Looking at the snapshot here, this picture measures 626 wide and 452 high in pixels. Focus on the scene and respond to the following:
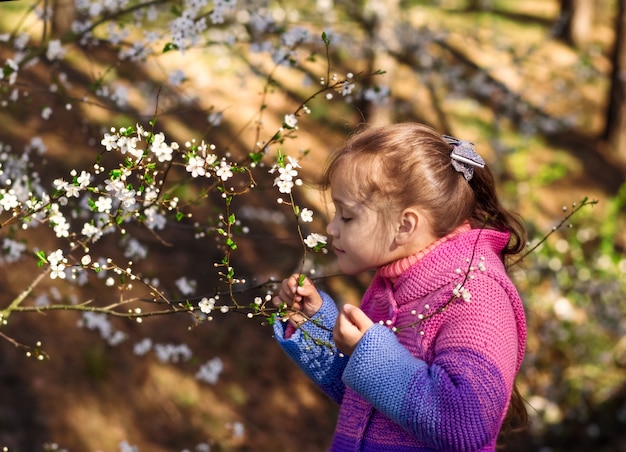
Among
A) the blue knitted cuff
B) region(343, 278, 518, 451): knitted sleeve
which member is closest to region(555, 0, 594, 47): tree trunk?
region(343, 278, 518, 451): knitted sleeve

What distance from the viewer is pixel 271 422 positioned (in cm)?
607

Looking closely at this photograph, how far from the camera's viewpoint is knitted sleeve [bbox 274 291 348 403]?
230 centimetres

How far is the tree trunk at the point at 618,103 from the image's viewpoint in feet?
37.8

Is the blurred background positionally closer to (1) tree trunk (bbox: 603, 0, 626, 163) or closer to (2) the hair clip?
(1) tree trunk (bbox: 603, 0, 626, 163)

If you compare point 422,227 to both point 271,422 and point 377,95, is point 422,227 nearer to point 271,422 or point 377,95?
point 377,95

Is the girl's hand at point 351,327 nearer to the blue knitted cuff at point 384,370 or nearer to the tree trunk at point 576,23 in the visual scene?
the blue knitted cuff at point 384,370

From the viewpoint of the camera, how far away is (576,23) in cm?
1474

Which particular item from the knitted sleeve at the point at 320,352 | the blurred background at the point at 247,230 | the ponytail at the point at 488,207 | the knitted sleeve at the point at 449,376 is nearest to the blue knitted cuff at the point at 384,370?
the knitted sleeve at the point at 449,376

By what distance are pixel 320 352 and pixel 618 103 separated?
10915 millimetres

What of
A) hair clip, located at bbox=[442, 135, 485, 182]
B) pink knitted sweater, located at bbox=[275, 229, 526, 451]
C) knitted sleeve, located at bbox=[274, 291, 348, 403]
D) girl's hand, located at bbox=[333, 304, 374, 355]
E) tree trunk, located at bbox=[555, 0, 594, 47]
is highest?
hair clip, located at bbox=[442, 135, 485, 182]

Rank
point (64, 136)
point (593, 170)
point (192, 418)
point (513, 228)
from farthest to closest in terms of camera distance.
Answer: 1. point (593, 170)
2. point (64, 136)
3. point (192, 418)
4. point (513, 228)

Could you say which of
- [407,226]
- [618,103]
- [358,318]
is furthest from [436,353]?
[618,103]

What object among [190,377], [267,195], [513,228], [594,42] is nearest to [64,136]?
[267,195]

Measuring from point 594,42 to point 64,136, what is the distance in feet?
34.7
